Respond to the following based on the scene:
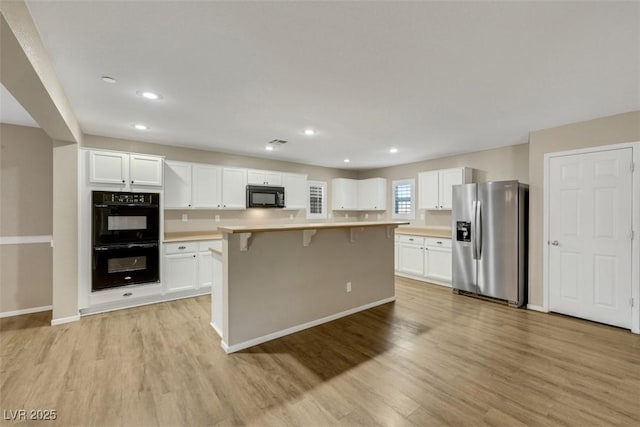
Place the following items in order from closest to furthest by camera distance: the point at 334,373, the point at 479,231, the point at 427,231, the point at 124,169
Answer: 1. the point at 334,373
2. the point at 124,169
3. the point at 479,231
4. the point at 427,231

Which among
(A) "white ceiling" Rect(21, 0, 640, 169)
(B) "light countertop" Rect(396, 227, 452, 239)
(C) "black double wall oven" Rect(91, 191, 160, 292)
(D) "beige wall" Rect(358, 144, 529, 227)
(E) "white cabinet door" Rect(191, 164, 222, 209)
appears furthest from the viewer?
(B) "light countertop" Rect(396, 227, 452, 239)

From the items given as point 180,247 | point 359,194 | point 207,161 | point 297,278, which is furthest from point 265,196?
point 359,194

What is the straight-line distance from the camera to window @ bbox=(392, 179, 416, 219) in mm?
6410

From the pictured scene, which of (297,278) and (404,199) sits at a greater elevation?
(404,199)

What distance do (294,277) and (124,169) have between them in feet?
9.60

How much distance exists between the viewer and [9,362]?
2.53 metres

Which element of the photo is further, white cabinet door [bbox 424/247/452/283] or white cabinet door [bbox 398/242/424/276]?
white cabinet door [bbox 398/242/424/276]

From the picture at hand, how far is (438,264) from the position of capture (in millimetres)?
5184

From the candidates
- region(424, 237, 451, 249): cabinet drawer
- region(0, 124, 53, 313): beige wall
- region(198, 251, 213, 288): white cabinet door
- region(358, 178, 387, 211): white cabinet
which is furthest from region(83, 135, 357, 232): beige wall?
region(424, 237, 451, 249): cabinet drawer

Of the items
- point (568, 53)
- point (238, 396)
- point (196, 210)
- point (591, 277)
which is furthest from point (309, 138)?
point (591, 277)

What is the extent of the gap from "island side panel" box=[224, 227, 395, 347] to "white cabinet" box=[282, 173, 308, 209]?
2423 millimetres

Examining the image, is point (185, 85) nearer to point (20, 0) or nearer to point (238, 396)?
point (20, 0)

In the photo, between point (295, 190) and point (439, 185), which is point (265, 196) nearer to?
point (295, 190)

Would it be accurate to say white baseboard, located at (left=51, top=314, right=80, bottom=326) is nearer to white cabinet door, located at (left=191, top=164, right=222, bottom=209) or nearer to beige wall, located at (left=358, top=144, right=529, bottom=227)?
white cabinet door, located at (left=191, top=164, right=222, bottom=209)
